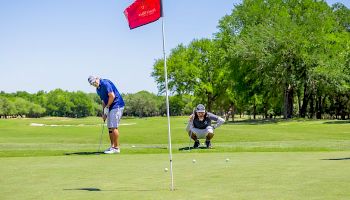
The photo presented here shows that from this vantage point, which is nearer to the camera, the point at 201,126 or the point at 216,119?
the point at 201,126

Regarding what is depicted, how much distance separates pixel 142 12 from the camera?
9.17 meters

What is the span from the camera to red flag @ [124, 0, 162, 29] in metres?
8.75

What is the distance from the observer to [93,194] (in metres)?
7.39

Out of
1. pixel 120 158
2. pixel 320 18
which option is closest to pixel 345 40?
pixel 320 18

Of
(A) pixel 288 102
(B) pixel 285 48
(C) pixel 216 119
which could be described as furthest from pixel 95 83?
(A) pixel 288 102

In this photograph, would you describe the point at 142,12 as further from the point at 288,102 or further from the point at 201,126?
the point at 288,102

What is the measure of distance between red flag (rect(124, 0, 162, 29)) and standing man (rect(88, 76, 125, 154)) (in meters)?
5.79

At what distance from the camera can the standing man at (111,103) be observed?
15242mm

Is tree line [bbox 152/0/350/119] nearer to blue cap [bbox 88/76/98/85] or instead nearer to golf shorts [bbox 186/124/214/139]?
golf shorts [bbox 186/124/214/139]

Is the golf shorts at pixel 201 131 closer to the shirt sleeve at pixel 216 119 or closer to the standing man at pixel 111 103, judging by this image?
the shirt sleeve at pixel 216 119

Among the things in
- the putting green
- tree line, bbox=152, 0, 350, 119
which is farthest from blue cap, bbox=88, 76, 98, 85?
tree line, bbox=152, 0, 350, 119

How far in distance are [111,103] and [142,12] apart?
256 inches

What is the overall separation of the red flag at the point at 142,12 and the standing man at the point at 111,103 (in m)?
5.79

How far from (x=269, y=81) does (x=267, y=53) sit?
369cm
